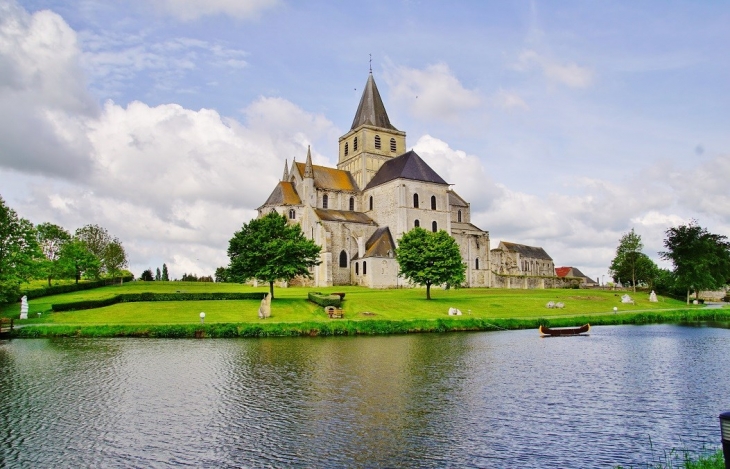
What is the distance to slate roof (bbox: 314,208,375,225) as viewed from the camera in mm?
68688

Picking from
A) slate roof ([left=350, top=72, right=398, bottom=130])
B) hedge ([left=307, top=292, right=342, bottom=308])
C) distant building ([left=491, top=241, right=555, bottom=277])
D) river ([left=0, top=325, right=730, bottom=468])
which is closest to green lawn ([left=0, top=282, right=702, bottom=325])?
hedge ([left=307, top=292, right=342, bottom=308])

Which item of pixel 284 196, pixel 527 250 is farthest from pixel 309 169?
pixel 527 250

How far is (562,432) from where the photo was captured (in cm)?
1338

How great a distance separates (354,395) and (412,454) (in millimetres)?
5693

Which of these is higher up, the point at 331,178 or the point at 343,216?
the point at 331,178

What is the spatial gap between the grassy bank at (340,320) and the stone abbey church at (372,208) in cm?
1097

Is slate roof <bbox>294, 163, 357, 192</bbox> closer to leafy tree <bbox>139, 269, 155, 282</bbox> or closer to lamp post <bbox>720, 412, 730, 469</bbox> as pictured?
leafy tree <bbox>139, 269, 155, 282</bbox>

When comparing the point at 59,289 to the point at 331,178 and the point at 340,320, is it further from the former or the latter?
the point at 331,178

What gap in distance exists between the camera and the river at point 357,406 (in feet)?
39.1

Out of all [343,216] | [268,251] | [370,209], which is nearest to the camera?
[268,251]

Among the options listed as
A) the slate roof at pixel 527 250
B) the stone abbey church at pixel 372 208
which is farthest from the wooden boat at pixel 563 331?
the slate roof at pixel 527 250

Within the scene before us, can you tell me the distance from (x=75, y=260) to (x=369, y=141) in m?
40.0

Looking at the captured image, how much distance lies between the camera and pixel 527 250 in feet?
353

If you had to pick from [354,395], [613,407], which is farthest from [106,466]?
[613,407]
